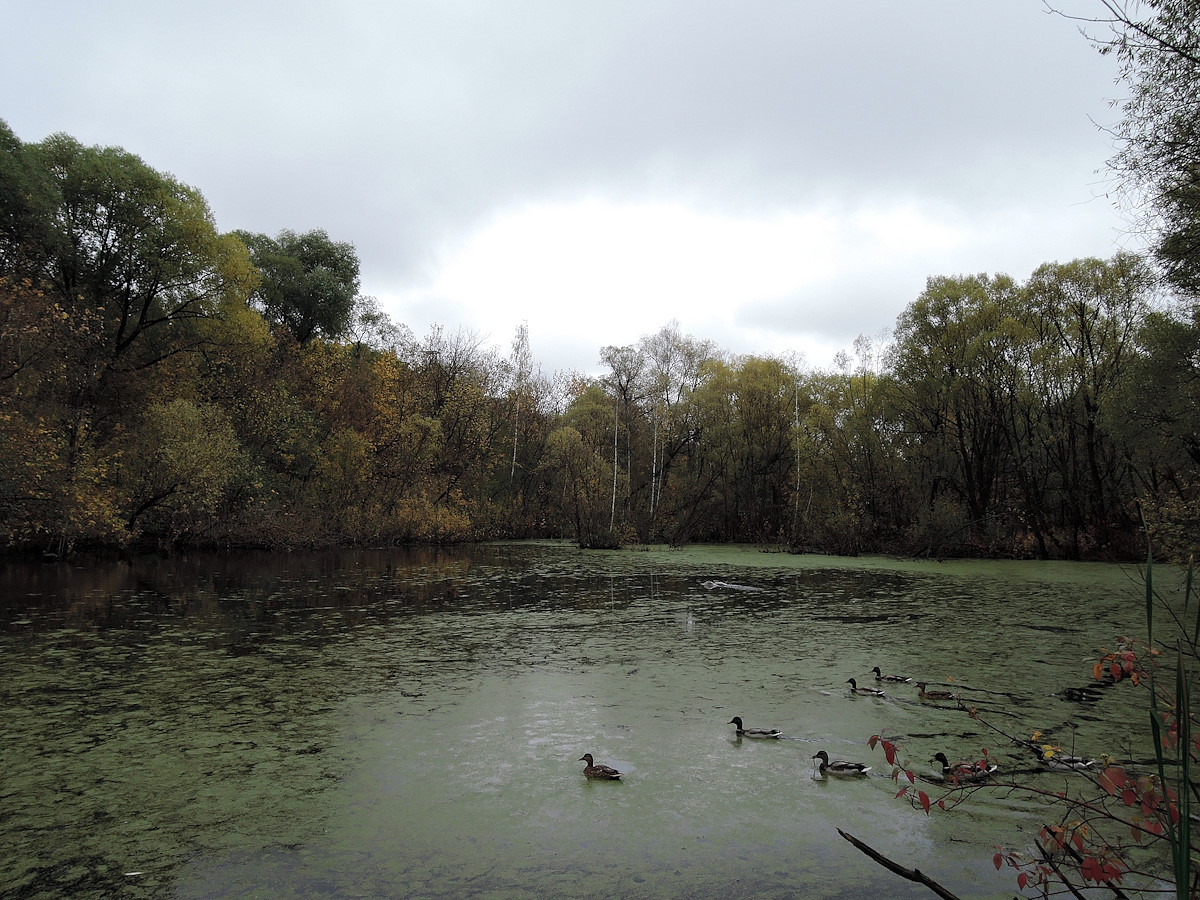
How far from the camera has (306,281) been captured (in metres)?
30.2

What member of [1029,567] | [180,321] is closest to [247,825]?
[1029,567]

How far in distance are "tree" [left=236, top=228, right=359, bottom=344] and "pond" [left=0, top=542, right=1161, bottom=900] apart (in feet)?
69.7

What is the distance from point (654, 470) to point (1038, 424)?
13.8 metres

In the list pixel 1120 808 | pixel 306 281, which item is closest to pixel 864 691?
pixel 1120 808

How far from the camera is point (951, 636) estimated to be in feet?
29.3

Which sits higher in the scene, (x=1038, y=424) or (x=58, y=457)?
(x=1038, y=424)

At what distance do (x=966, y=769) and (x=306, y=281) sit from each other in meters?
31.4

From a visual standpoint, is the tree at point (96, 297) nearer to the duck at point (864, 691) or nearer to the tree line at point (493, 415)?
the tree line at point (493, 415)

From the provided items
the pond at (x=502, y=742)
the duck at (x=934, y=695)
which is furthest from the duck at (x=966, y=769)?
the duck at (x=934, y=695)

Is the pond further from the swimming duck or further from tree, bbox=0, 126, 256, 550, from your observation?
tree, bbox=0, 126, 256, 550

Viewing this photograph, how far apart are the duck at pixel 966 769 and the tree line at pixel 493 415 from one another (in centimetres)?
959

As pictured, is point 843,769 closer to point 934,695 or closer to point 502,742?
Answer: point 934,695

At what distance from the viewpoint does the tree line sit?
642 inches

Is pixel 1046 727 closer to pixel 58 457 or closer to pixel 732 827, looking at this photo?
pixel 732 827
